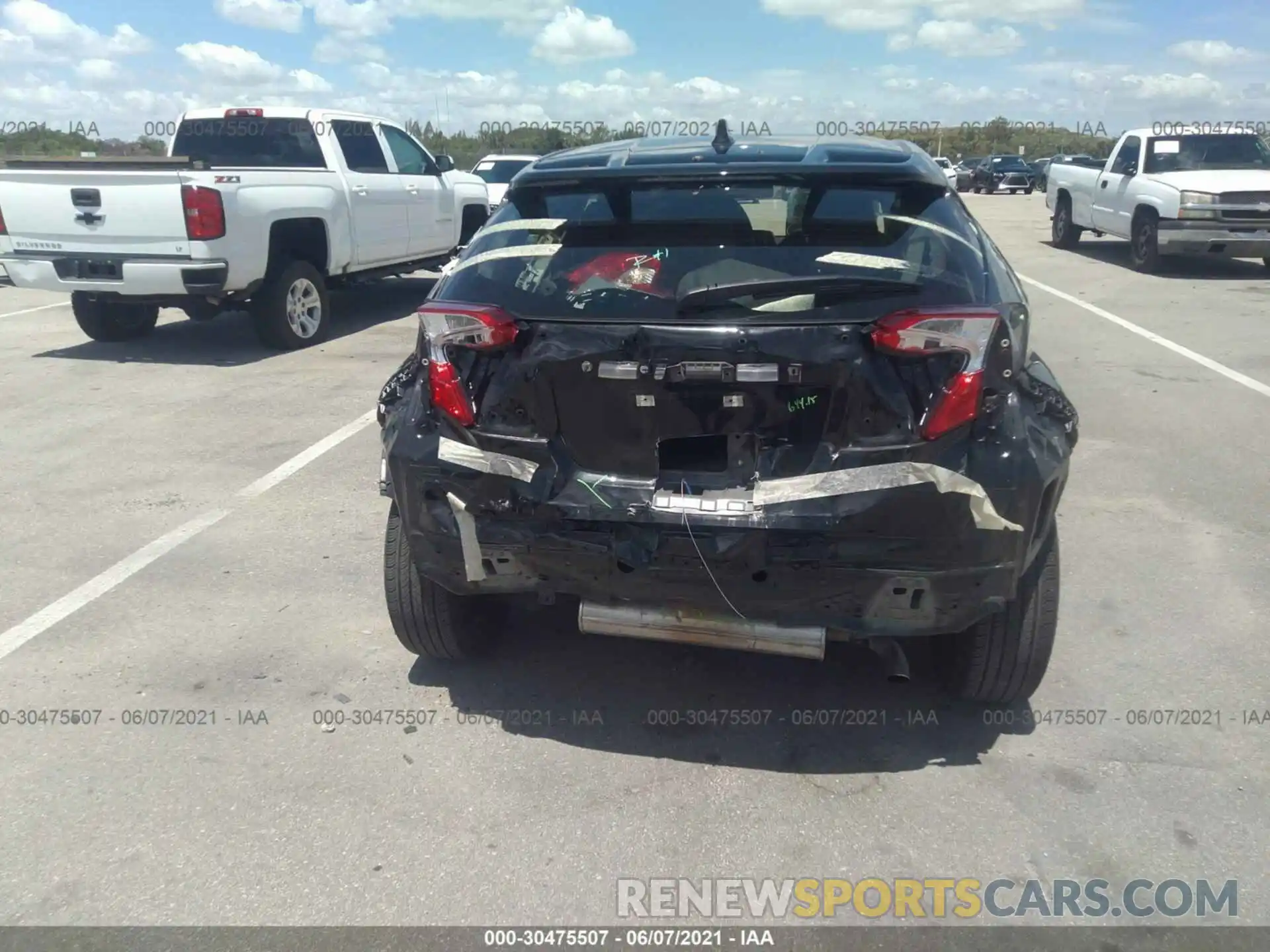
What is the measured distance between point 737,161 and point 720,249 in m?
0.40

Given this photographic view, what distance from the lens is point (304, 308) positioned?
33.2ft

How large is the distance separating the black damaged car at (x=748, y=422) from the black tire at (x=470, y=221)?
1006 cm

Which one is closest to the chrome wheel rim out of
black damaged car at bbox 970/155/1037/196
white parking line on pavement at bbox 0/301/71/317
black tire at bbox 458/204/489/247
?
black tire at bbox 458/204/489/247

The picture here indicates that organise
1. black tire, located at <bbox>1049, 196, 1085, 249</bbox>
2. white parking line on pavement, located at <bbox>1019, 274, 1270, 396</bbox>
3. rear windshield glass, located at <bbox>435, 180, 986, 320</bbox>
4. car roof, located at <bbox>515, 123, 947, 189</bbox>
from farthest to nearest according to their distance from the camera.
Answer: black tire, located at <bbox>1049, 196, 1085, 249</bbox>, white parking line on pavement, located at <bbox>1019, 274, 1270, 396</bbox>, car roof, located at <bbox>515, 123, 947, 189</bbox>, rear windshield glass, located at <bbox>435, 180, 986, 320</bbox>

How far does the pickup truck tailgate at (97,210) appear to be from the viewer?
8641 mm

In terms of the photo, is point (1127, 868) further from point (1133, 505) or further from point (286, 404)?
point (286, 404)

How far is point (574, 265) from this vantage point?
134 inches

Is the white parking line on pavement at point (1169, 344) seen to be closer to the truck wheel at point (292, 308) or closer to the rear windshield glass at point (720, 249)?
the rear windshield glass at point (720, 249)

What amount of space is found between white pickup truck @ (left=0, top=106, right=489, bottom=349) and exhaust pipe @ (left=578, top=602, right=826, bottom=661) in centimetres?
664

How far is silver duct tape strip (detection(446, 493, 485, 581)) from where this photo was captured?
10.8 ft

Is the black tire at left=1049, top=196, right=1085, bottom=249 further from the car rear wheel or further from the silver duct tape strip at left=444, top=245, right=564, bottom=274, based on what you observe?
the silver duct tape strip at left=444, top=245, right=564, bottom=274

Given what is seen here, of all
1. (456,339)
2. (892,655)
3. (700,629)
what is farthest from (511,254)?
(892,655)

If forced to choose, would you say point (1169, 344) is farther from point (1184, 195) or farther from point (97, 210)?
point (97, 210)

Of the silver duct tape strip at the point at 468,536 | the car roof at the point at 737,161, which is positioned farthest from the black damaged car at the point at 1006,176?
the silver duct tape strip at the point at 468,536
